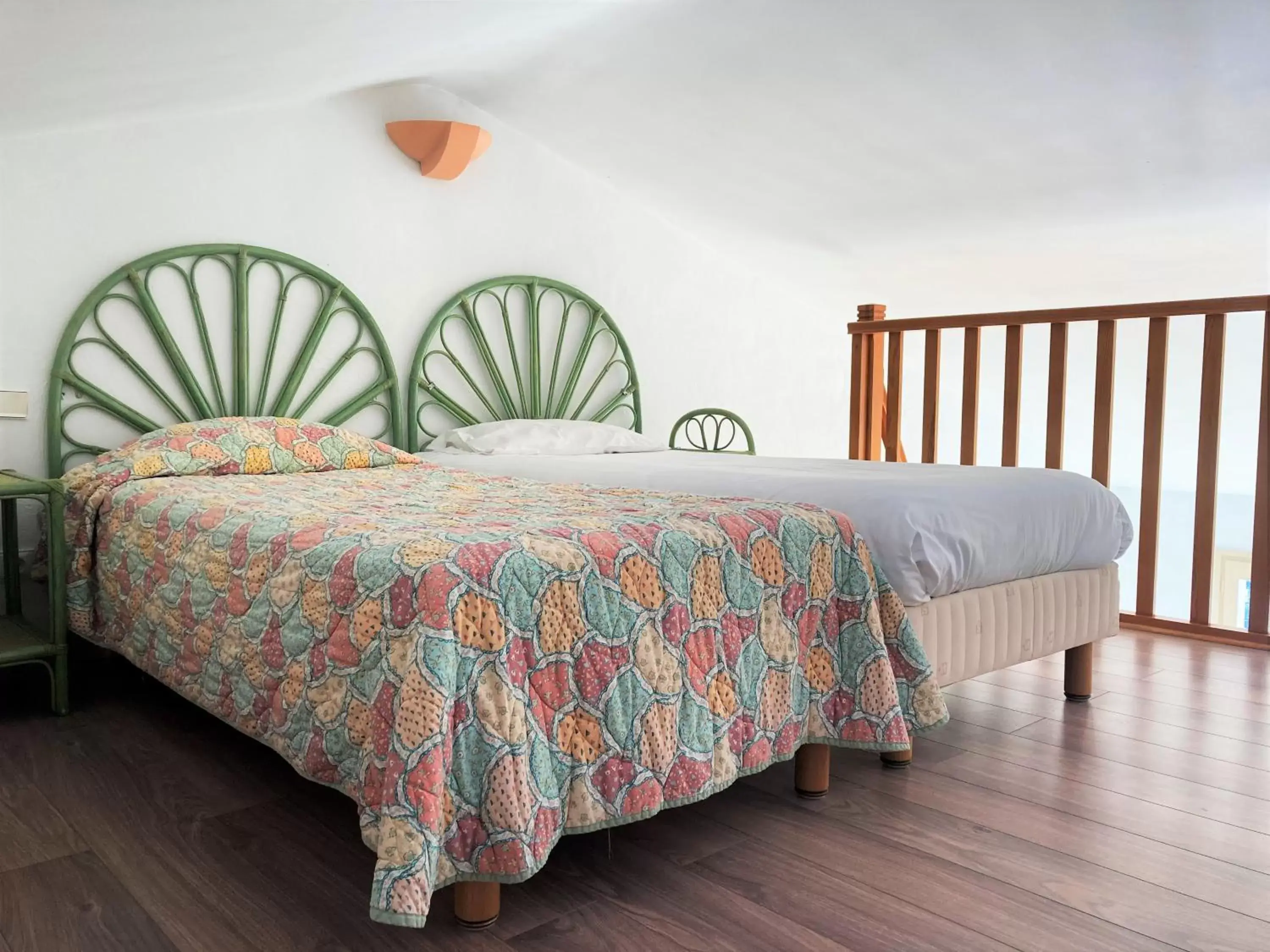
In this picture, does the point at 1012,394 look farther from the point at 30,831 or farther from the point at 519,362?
the point at 30,831

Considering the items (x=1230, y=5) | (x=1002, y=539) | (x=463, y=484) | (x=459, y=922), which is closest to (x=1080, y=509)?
(x=1002, y=539)

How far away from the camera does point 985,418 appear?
18.6ft

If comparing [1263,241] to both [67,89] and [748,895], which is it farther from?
[67,89]

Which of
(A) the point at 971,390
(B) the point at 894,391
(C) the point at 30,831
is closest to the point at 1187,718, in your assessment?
(A) the point at 971,390

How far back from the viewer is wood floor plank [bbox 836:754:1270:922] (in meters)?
1.57

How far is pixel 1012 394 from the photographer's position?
3.73 meters

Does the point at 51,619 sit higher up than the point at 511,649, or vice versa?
the point at 511,649

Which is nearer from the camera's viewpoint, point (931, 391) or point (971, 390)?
point (971, 390)

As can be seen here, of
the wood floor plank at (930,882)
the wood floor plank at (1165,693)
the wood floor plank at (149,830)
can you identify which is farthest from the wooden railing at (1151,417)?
the wood floor plank at (149,830)

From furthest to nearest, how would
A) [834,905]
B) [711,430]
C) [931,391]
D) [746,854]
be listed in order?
[711,430], [931,391], [746,854], [834,905]

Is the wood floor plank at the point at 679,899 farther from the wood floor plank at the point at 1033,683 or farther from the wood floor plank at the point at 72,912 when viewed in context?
the wood floor plank at the point at 1033,683

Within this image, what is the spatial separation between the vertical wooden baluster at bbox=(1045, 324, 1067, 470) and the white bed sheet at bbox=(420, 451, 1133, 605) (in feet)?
3.05

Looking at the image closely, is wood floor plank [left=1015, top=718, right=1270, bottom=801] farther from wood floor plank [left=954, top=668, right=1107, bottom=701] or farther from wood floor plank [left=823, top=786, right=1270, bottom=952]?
wood floor plank [left=823, top=786, right=1270, bottom=952]

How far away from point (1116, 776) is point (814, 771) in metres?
0.63
